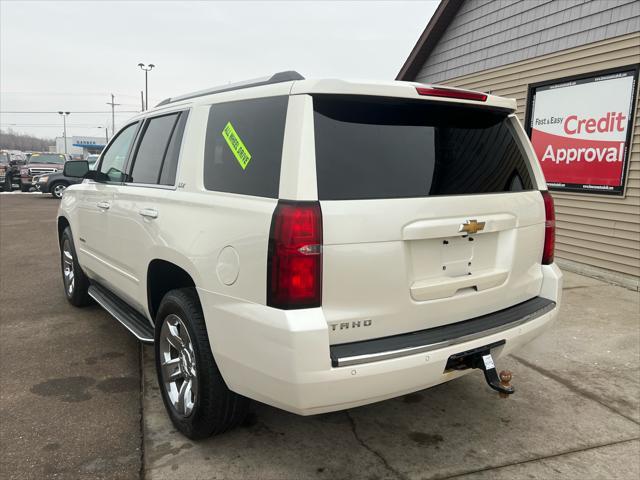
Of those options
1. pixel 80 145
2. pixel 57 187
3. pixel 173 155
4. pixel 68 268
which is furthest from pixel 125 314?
pixel 80 145

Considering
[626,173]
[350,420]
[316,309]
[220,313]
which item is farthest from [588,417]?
[626,173]

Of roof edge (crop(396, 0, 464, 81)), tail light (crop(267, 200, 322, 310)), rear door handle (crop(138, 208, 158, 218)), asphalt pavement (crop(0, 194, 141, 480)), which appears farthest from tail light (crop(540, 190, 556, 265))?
roof edge (crop(396, 0, 464, 81))

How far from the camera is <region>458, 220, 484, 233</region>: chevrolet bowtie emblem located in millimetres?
2472

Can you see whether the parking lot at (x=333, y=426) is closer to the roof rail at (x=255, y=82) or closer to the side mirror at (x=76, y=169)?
the side mirror at (x=76, y=169)

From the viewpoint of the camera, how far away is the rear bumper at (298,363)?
209 cm

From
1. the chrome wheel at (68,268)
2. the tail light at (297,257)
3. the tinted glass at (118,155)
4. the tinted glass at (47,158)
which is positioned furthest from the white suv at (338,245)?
the tinted glass at (47,158)

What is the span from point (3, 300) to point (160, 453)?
12.8ft

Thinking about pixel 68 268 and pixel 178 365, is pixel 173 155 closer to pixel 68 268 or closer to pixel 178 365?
pixel 178 365

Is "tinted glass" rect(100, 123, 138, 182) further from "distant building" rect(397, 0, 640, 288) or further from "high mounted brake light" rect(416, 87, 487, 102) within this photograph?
"distant building" rect(397, 0, 640, 288)

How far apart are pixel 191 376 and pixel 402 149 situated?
164cm

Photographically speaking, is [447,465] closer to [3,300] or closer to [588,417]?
[588,417]

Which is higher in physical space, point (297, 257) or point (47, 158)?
point (47, 158)

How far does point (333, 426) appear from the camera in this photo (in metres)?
3.06

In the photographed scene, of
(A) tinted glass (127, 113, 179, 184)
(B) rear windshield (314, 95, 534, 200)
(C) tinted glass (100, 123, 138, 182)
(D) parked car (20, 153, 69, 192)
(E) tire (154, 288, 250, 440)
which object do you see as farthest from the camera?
(D) parked car (20, 153, 69, 192)
